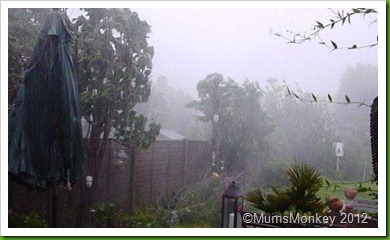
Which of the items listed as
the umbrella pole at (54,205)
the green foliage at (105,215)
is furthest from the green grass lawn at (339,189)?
the umbrella pole at (54,205)

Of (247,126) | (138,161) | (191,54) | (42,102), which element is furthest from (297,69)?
(42,102)

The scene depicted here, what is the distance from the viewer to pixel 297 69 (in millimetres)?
4234

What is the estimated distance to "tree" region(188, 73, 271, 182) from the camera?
4.26 meters

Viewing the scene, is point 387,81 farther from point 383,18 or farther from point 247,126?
point 247,126

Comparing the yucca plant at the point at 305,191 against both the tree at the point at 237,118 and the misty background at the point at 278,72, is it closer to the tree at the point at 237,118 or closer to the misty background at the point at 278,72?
the misty background at the point at 278,72

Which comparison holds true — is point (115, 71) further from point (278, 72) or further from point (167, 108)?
point (278, 72)

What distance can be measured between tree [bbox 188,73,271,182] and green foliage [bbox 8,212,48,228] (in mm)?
1792

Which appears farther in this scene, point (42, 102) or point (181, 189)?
point (181, 189)

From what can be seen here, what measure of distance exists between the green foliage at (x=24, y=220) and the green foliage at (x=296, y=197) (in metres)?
1.95

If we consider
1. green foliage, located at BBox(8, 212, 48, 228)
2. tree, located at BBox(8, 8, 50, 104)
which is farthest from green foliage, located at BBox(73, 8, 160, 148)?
green foliage, located at BBox(8, 212, 48, 228)

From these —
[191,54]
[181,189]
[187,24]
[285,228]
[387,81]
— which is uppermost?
[187,24]

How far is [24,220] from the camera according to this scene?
3.96 m

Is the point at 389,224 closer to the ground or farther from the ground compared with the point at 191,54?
closer to the ground

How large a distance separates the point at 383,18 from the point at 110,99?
2681 mm
